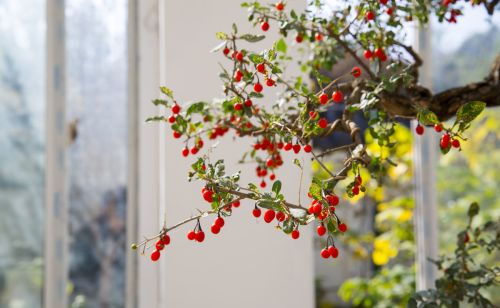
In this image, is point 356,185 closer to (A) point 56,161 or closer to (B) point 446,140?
(B) point 446,140

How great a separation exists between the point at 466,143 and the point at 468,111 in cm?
170

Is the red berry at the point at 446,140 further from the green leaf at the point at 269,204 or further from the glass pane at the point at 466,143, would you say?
the glass pane at the point at 466,143

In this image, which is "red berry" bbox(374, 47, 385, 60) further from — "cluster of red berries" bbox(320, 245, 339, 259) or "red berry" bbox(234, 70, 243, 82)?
"cluster of red berries" bbox(320, 245, 339, 259)

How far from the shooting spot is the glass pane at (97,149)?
92.8 inches

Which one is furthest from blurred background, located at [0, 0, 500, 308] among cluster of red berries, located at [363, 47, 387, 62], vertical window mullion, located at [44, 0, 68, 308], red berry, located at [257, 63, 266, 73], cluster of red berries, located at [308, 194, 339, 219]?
cluster of red berries, located at [308, 194, 339, 219]

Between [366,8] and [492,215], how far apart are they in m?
1.70

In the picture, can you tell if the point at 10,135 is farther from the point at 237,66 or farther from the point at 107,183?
the point at 237,66

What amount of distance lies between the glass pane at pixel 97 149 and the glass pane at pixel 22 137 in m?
0.11

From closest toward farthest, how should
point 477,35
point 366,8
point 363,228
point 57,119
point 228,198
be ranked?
1. point 228,198
2. point 366,8
3. point 57,119
4. point 477,35
5. point 363,228

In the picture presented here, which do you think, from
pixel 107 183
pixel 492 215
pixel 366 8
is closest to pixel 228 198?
pixel 366 8

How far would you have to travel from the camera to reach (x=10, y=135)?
2336mm

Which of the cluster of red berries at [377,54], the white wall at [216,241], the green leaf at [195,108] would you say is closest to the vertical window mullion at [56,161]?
the white wall at [216,241]

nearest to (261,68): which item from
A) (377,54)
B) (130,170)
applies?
(377,54)

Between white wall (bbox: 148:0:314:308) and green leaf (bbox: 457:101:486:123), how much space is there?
1018mm
